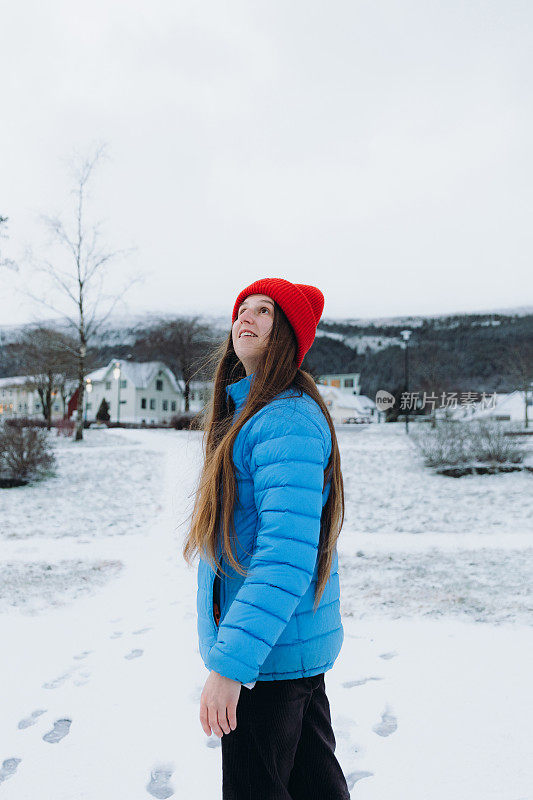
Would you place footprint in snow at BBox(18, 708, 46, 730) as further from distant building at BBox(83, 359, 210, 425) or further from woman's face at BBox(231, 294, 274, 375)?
distant building at BBox(83, 359, 210, 425)

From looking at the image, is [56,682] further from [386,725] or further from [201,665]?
[386,725]

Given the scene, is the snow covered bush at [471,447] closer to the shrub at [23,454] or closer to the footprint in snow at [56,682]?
the shrub at [23,454]

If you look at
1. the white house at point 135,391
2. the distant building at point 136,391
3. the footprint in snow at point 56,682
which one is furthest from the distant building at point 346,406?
the footprint in snow at point 56,682

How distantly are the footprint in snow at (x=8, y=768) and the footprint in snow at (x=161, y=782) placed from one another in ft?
2.10

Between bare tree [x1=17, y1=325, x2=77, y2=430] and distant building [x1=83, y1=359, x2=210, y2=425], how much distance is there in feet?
16.6

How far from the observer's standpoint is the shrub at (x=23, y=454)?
1261cm

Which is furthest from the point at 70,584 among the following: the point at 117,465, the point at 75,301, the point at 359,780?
the point at 75,301

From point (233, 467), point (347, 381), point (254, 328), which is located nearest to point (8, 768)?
point (233, 467)

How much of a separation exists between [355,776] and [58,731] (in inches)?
61.2

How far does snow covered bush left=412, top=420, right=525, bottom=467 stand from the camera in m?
14.4

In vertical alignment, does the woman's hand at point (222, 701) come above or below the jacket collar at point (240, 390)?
below

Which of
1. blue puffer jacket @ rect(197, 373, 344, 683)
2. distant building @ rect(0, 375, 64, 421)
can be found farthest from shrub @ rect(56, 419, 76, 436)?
distant building @ rect(0, 375, 64, 421)

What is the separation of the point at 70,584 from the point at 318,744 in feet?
15.8

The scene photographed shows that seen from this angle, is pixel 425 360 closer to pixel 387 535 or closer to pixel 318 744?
pixel 387 535
